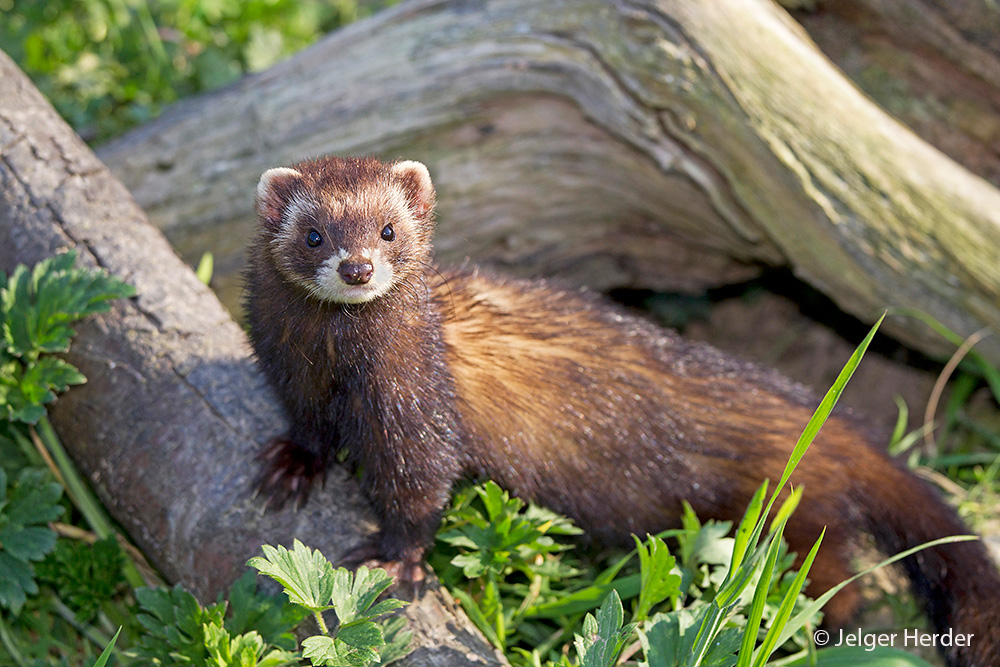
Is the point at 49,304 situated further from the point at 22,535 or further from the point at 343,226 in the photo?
the point at 343,226

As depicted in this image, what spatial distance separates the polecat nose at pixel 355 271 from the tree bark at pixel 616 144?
1.76 meters

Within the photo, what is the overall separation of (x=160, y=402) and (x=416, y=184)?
44.6 inches

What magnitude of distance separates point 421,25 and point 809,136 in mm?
1773

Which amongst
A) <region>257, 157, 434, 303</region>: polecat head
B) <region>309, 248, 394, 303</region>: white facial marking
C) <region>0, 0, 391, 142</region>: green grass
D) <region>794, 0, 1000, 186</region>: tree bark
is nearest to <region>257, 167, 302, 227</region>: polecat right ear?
<region>257, 157, 434, 303</region>: polecat head

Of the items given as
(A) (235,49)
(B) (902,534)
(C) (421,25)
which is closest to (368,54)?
(C) (421,25)

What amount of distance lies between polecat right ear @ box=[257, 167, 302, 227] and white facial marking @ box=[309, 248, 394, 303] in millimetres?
274

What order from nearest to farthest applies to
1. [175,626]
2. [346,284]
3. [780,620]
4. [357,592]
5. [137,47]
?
1. [780,620]
2. [357,592]
3. [346,284]
4. [175,626]
5. [137,47]

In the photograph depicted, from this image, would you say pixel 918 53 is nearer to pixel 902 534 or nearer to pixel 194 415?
pixel 902 534

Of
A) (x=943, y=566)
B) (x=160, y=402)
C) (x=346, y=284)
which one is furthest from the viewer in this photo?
(x=943, y=566)

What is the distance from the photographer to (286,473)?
2.68 metres

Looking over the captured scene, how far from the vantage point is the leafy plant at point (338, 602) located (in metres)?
2.08

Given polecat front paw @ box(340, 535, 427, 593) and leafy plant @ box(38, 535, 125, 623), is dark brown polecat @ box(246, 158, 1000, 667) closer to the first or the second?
polecat front paw @ box(340, 535, 427, 593)

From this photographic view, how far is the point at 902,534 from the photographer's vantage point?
10.7 feet

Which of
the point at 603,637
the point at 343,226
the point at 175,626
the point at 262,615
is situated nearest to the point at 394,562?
the point at 262,615
